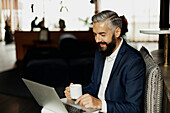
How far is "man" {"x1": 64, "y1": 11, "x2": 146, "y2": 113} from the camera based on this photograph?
148 centimetres

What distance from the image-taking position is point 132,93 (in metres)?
1.49

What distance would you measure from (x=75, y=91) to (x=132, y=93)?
0.34 meters

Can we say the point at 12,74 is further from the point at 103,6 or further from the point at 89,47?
the point at 103,6

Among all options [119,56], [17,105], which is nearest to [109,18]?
[119,56]

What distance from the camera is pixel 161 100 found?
150 cm

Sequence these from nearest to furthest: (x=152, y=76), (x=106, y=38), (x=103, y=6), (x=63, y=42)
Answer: (x=152, y=76) < (x=106, y=38) < (x=63, y=42) < (x=103, y=6)

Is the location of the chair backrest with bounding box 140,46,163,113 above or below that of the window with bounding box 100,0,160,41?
below

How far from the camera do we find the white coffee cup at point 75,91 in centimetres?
153

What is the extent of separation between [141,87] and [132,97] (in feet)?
0.27

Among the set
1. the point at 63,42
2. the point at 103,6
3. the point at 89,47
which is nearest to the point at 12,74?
the point at 63,42

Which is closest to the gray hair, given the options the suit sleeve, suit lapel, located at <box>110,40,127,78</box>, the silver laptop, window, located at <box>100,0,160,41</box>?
suit lapel, located at <box>110,40,127,78</box>

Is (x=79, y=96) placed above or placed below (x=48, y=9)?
below

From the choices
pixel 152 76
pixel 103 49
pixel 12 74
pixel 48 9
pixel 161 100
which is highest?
pixel 48 9

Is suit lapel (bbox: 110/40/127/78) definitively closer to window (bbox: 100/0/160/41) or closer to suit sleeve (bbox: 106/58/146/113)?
suit sleeve (bbox: 106/58/146/113)
